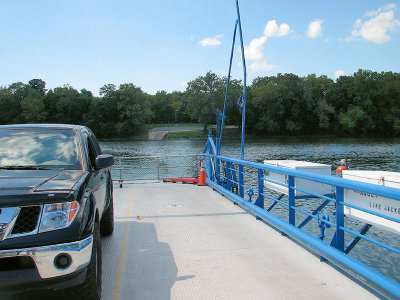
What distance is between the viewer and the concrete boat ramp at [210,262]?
367 cm

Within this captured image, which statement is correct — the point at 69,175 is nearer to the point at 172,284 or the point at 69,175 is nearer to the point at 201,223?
the point at 172,284

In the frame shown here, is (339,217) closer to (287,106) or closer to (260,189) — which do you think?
(260,189)

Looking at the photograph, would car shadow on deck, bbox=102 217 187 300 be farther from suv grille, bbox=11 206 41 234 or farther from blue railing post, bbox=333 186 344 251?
blue railing post, bbox=333 186 344 251

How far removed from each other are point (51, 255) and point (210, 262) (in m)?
2.39

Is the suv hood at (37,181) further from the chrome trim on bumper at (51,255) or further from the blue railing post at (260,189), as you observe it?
the blue railing post at (260,189)

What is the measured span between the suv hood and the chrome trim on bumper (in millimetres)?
449

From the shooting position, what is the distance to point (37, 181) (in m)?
3.07

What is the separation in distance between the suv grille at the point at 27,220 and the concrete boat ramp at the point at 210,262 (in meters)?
1.37

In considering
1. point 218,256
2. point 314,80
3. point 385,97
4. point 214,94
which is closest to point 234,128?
point 214,94

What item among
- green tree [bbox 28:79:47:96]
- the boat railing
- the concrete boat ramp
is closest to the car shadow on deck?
the concrete boat ramp

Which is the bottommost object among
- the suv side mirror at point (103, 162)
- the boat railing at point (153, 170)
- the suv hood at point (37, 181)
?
the boat railing at point (153, 170)

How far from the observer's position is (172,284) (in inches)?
153

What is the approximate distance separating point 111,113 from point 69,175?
9249 cm

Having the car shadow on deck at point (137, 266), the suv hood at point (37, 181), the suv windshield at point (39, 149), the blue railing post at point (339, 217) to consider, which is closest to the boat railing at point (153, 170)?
the car shadow on deck at point (137, 266)
